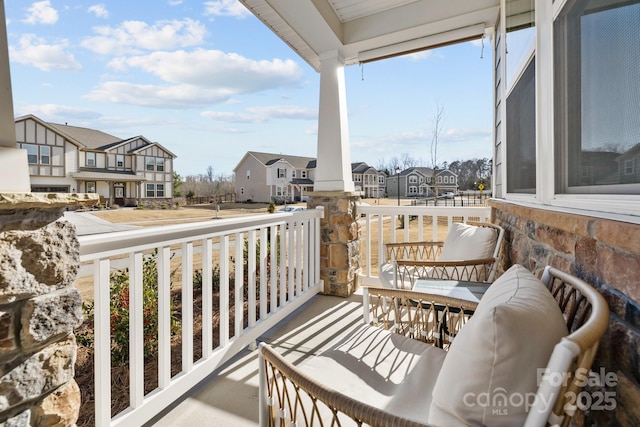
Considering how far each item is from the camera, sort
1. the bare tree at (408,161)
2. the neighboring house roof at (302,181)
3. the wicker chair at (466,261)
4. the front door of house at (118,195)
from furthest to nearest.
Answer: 1. the bare tree at (408,161)
2. the neighboring house roof at (302,181)
3. the wicker chair at (466,261)
4. the front door of house at (118,195)

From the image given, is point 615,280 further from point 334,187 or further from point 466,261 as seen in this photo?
point 334,187

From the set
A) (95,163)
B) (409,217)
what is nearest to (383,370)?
(95,163)

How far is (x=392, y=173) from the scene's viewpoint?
4.39 m

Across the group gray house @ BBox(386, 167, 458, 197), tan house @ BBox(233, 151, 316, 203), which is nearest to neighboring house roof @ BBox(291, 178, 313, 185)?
tan house @ BBox(233, 151, 316, 203)

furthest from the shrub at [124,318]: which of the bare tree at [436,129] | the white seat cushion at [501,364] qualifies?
the bare tree at [436,129]

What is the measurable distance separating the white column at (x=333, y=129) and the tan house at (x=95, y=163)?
5.77ft

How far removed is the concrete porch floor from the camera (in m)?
1.76

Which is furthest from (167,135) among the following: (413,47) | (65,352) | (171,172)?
(413,47)

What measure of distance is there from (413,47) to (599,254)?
317 cm

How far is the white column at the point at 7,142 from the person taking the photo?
3.05 feet

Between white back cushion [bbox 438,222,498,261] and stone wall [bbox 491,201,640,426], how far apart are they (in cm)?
109

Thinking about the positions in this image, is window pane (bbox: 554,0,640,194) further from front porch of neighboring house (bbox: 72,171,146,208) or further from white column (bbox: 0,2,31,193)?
front porch of neighboring house (bbox: 72,171,146,208)

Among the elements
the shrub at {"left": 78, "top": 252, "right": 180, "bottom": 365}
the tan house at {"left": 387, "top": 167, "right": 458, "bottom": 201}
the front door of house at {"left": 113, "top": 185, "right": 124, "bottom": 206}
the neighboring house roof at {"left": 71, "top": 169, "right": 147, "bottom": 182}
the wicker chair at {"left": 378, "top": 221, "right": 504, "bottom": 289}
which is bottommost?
the shrub at {"left": 78, "top": 252, "right": 180, "bottom": 365}

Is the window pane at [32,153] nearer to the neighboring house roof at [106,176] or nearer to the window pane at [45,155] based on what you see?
the window pane at [45,155]
